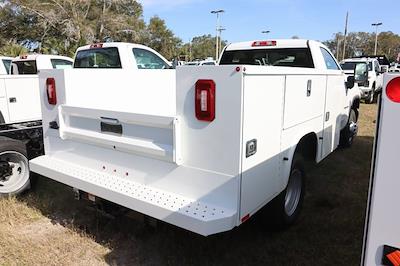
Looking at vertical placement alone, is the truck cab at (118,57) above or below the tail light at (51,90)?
above

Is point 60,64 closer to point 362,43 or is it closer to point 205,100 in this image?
point 205,100

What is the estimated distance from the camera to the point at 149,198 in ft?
9.23

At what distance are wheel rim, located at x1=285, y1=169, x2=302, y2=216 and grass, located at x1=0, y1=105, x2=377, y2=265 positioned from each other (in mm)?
218

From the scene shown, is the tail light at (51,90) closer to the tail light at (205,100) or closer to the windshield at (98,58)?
the tail light at (205,100)

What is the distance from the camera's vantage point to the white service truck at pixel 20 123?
464cm

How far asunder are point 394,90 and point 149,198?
6.33ft

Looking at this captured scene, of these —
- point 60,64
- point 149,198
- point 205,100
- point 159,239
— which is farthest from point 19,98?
point 205,100

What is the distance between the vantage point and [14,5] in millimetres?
37219

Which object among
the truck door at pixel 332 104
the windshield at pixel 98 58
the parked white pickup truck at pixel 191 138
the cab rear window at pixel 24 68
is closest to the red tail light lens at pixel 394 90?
the parked white pickup truck at pixel 191 138

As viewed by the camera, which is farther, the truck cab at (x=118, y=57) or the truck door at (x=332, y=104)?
the truck cab at (x=118, y=57)

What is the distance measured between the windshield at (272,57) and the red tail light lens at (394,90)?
142 inches

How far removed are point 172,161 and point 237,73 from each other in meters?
0.87

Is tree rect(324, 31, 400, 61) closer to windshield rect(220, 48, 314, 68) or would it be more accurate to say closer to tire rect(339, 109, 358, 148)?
tire rect(339, 109, 358, 148)

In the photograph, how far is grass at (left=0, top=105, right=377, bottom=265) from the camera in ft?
Answer: 11.1
